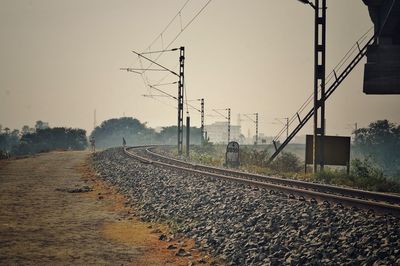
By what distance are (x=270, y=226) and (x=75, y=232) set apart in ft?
15.3

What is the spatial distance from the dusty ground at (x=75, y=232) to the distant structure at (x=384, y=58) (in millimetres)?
9800

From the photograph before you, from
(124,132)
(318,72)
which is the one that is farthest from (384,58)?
(124,132)

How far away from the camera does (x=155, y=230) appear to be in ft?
27.2

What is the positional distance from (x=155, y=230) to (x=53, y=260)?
268cm

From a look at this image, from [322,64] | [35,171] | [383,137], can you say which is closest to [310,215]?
[322,64]

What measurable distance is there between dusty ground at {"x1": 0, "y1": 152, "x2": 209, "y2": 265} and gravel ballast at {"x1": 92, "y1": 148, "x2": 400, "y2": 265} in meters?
0.71

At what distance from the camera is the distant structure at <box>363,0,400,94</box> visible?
12.2 m

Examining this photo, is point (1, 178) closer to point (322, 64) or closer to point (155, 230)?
point (155, 230)

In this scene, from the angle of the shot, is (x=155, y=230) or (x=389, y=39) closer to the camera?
(x=155, y=230)

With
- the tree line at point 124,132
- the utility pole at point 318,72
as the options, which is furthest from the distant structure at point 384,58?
the tree line at point 124,132

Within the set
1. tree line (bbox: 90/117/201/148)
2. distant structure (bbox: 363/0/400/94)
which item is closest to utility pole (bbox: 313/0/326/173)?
distant structure (bbox: 363/0/400/94)

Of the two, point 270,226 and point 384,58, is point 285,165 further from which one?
point 270,226

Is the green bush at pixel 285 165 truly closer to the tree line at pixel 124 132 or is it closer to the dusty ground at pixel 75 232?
the dusty ground at pixel 75 232

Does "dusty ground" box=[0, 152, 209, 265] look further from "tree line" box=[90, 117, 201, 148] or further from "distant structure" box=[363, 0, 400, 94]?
"tree line" box=[90, 117, 201, 148]
